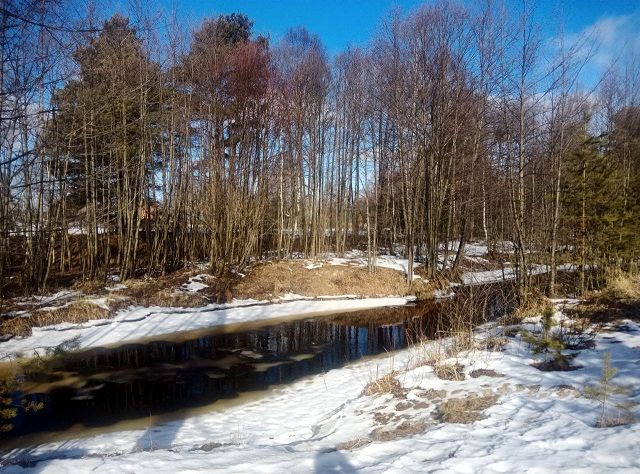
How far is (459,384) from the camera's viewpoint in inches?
225

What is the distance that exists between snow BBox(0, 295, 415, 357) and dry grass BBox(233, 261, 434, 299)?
48 centimetres

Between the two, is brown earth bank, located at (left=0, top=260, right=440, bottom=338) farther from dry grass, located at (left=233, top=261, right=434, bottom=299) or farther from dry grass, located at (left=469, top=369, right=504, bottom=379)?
dry grass, located at (left=469, top=369, right=504, bottom=379)

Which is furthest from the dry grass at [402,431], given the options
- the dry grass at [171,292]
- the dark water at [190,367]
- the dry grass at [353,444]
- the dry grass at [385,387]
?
the dry grass at [171,292]

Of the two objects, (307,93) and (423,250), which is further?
(423,250)

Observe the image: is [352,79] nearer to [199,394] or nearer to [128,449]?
[199,394]

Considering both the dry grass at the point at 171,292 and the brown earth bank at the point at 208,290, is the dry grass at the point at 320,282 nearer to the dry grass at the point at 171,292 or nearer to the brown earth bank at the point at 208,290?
the brown earth bank at the point at 208,290

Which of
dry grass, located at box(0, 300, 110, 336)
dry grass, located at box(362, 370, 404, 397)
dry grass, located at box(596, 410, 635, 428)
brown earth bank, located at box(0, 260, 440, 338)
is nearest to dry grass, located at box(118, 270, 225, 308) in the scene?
brown earth bank, located at box(0, 260, 440, 338)

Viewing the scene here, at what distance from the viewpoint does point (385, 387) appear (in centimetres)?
621

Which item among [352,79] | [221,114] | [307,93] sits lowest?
[221,114]

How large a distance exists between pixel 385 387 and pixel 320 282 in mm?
10908

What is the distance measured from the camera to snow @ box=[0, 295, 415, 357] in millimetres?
10195

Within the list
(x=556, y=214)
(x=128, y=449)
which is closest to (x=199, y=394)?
(x=128, y=449)

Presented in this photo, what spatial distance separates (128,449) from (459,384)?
4210 millimetres

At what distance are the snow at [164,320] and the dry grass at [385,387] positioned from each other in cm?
705
